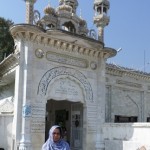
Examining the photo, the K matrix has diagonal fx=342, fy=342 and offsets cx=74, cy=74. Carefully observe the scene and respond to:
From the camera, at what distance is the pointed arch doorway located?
51.0 feet

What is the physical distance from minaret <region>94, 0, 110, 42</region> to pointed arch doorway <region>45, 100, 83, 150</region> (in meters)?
3.56

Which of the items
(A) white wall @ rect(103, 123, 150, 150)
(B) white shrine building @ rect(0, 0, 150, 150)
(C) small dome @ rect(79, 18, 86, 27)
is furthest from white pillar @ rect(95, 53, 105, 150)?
(C) small dome @ rect(79, 18, 86, 27)

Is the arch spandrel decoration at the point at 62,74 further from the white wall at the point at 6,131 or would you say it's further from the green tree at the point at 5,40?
the green tree at the point at 5,40

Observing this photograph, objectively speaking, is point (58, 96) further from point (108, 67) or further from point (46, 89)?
point (108, 67)

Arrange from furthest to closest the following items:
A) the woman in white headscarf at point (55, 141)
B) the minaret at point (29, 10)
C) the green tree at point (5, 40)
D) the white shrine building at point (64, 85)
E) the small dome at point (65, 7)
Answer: the green tree at point (5, 40) < the small dome at point (65, 7) < the minaret at point (29, 10) < the white shrine building at point (64, 85) < the woman in white headscarf at point (55, 141)

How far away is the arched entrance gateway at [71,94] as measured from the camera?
14.0 meters

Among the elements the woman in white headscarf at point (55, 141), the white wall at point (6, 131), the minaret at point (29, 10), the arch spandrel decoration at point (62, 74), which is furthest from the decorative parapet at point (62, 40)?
the woman in white headscarf at point (55, 141)

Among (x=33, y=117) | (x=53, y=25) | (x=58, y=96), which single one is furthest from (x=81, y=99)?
(x=53, y=25)

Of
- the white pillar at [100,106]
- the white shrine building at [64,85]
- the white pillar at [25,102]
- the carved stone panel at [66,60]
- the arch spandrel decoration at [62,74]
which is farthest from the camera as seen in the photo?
the white pillar at [100,106]

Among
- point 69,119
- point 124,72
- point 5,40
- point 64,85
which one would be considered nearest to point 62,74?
point 64,85

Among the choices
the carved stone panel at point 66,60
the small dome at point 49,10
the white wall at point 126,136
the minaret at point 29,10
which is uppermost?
the small dome at point 49,10

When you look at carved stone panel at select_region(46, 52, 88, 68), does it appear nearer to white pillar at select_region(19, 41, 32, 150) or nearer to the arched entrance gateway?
the arched entrance gateway

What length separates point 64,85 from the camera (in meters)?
14.5

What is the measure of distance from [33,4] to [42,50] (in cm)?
188
